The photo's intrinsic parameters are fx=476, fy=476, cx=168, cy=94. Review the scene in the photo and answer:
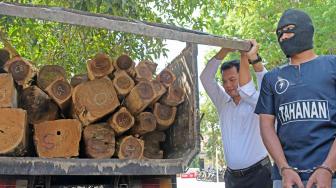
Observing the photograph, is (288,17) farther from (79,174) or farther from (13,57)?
(13,57)

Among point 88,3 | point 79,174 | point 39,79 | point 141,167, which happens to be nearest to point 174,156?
point 141,167

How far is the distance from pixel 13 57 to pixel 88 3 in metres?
1.68

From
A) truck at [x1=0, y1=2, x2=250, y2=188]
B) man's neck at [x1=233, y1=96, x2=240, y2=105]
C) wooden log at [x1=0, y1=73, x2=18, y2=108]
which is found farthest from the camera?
man's neck at [x1=233, y1=96, x2=240, y2=105]

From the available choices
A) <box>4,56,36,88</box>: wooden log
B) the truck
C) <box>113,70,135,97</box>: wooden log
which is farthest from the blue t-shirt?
<box>4,56,36,88</box>: wooden log

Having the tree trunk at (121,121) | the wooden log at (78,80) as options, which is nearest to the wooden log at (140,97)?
the tree trunk at (121,121)

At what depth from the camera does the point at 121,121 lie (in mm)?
3598

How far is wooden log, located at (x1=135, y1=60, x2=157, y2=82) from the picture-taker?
3891 millimetres

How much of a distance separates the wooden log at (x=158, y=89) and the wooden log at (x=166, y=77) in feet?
0.21

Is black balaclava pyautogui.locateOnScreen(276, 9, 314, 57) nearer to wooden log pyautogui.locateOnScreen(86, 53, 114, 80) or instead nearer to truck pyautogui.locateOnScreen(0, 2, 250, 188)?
truck pyautogui.locateOnScreen(0, 2, 250, 188)

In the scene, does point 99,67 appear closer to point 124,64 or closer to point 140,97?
point 124,64

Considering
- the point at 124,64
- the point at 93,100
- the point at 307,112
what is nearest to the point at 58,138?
the point at 93,100

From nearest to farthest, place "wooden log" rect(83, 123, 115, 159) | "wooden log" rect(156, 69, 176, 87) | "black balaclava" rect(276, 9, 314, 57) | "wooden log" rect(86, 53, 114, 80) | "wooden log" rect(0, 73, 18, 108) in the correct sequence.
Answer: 1. "black balaclava" rect(276, 9, 314, 57)
2. "wooden log" rect(0, 73, 18, 108)
3. "wooden log" rect(83, 123, 115, 159)
4. "wooden log" rect(86, 53, 114, 80)
5. "wooden log" rect(156, 69, 176, 87)

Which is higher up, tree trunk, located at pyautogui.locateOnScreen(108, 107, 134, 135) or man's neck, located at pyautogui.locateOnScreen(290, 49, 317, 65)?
man's neck, located at pyautogui.locateOnScreen(290, 49, 317, 65)

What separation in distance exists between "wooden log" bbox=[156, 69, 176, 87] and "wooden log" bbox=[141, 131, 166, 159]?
420 millimetres
